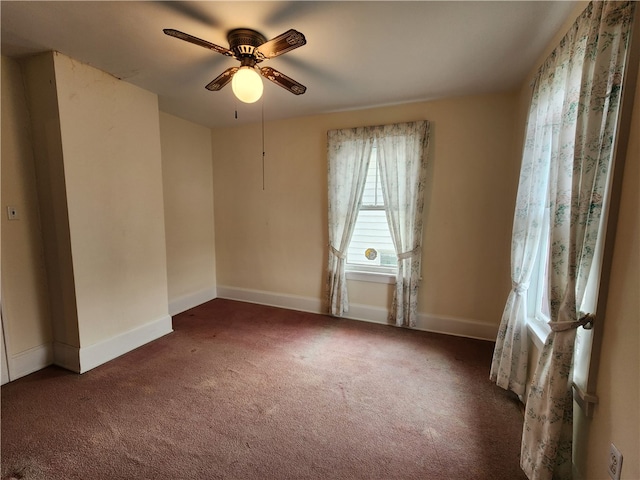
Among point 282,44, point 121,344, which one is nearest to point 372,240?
point 282,44

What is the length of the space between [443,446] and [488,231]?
6.68ft

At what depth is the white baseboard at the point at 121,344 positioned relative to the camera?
7.54 feet

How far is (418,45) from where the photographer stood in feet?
6.24

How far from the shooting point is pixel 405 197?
300 centimetres

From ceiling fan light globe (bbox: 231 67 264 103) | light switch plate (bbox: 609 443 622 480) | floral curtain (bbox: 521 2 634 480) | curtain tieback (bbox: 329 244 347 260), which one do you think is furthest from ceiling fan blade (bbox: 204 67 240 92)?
light switch plate (bbox: 609 443 622 480)

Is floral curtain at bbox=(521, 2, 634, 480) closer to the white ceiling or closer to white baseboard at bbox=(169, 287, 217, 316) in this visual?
the white ceiling

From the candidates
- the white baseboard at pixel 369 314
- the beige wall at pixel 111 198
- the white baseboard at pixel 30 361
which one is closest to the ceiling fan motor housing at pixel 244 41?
the beige wall at pixel 111 198

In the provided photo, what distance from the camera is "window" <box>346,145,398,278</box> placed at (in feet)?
10.6

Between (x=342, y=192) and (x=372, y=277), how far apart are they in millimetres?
1064

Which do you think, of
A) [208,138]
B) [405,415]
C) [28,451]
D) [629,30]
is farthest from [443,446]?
[208,138]

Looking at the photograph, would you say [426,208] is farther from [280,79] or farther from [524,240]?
[280,79]

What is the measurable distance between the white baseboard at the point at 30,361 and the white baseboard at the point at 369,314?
2005 millimetres

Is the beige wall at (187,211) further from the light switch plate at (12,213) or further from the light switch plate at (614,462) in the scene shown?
the light switch plate at (614,462)

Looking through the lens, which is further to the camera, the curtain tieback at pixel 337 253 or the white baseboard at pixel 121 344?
the curtain tieback at pixel 337 253
